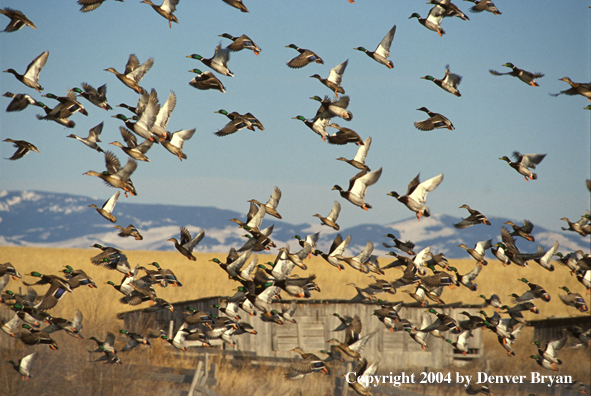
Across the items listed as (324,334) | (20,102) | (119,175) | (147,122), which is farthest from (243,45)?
(324,334)

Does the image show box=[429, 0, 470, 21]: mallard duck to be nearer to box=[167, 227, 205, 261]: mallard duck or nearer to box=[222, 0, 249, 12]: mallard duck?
box=[222, 0, 249, 12]: mallard duck

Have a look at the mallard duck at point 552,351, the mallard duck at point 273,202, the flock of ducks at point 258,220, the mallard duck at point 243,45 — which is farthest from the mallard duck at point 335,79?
the mallard duck at point 552,351

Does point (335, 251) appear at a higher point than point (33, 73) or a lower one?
A: lower

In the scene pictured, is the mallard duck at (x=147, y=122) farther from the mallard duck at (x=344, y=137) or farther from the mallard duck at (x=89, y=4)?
the mallard duck at (x=344, y=137)

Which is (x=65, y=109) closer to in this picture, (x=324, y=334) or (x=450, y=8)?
(x=450, y=8)

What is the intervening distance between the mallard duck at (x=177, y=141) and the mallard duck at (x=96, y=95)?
6.22 feet

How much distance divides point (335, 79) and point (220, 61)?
3279mm

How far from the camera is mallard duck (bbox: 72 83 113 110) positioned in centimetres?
1739

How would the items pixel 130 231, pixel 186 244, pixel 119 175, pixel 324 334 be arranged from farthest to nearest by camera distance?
pixel 324 334
pixel 186 244
pixel 130 231
pixel 119 175

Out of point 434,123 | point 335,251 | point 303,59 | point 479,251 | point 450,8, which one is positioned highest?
point 450,8

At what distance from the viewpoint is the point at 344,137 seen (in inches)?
709

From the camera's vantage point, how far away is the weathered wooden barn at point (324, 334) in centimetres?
3147

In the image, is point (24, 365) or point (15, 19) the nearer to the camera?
point (15, 19)

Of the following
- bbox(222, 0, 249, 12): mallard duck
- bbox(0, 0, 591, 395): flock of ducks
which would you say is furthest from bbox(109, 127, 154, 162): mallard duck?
bbox(222, 0, 249, 12): mallard duck
